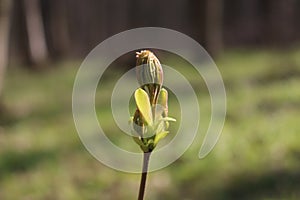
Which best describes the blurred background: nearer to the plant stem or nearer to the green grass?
the green grass

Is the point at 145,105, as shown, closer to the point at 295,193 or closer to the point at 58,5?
the point at 295,193

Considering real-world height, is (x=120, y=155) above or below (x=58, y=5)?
below

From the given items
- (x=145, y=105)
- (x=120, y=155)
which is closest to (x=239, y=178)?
(x=120, y=155)

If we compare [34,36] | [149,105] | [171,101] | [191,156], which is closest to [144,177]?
[149,105]

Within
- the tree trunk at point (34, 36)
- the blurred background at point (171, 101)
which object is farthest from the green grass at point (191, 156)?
the tree trunk at point (34, 36)

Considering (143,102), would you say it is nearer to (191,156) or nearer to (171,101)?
(191,156)

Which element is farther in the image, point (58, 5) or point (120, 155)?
point (58, 5)

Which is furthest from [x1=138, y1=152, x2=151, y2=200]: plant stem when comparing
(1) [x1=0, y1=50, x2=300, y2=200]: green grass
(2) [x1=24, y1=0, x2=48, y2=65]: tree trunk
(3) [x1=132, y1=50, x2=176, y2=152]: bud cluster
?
(2) [x1=24, y1=0, x2=48, y2=65]: tree trunk
